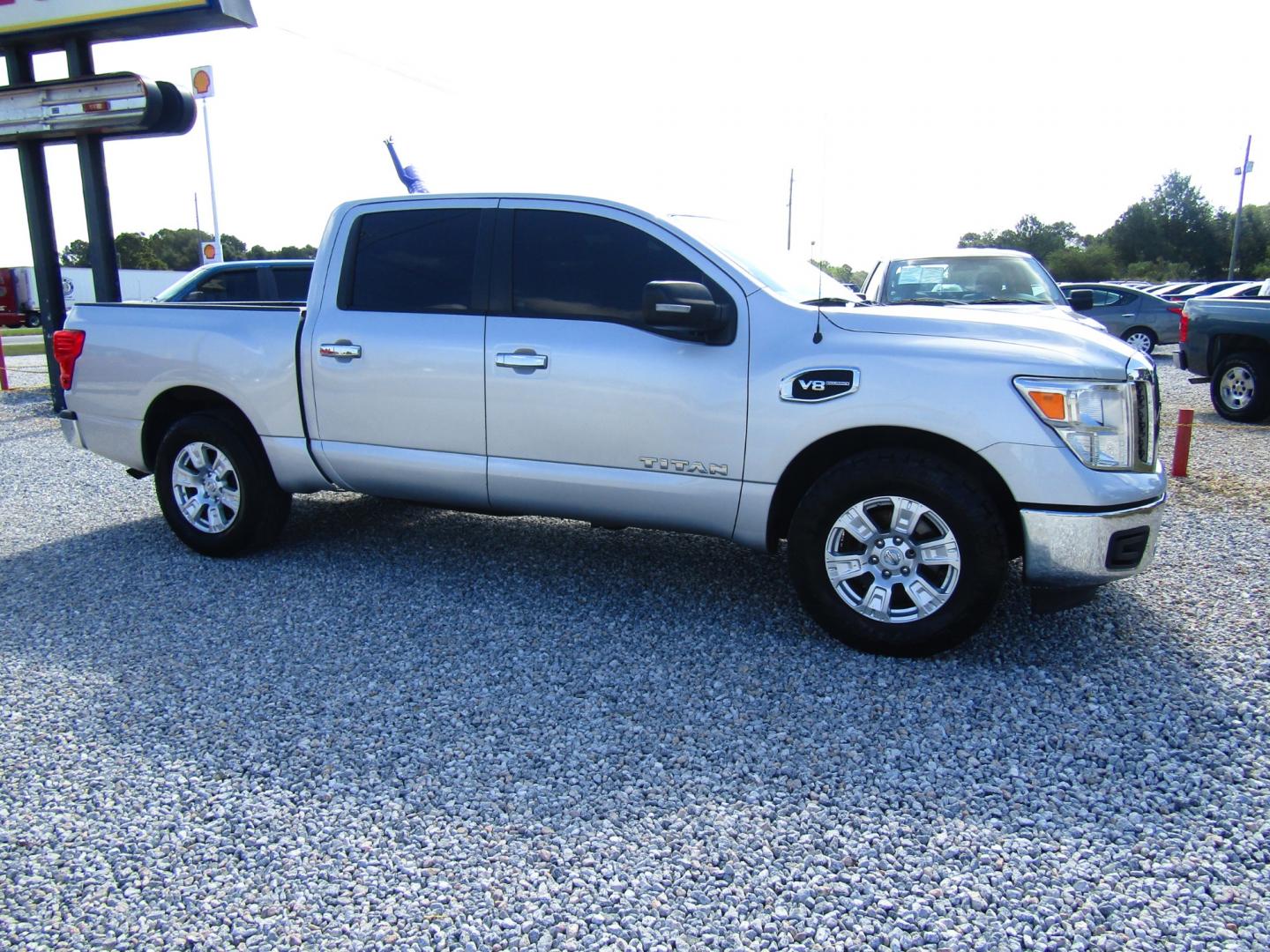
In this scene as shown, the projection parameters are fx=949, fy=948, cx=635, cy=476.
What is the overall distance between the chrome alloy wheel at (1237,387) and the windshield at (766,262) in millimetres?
7775

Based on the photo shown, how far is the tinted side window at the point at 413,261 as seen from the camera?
15.8 ft

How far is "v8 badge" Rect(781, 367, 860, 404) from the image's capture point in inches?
154

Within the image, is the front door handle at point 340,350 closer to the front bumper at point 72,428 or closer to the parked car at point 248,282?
the front bumper at point 72,428

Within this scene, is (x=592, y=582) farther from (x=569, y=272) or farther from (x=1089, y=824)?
(x=1089, y=824)

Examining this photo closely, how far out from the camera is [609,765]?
318 cm

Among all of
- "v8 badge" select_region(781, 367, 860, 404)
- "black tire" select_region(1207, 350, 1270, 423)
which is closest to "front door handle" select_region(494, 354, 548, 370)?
"v8 badge" select_region(781, 367, 860, 404)

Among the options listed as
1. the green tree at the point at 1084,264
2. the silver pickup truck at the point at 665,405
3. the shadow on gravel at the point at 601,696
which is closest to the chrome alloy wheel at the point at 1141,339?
the shadow on gravel at the point at 601,696

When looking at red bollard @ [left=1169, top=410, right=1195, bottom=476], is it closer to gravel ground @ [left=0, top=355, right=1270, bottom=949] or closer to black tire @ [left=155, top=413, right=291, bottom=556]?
gravel ground @ [left=0, top=355, right=1270, bottom=949]

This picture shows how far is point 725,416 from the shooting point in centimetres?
413

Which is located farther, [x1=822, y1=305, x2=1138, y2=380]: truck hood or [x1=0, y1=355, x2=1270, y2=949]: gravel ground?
[x1=822, y1=305, x2=1138, y2=380]: truck hood

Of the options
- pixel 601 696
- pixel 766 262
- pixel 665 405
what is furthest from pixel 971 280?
pixel 601 696

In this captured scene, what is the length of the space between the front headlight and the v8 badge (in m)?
0.64

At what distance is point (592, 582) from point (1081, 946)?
10.0 ft

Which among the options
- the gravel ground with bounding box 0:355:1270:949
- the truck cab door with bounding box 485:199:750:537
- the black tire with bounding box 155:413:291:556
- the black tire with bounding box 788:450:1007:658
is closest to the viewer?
the gravel ground with bounding box 0:355:1270:949
